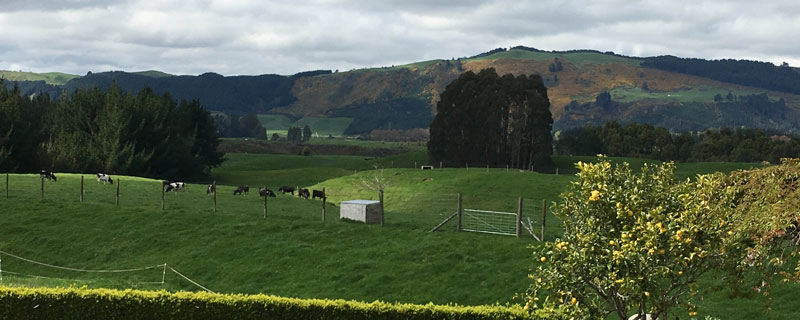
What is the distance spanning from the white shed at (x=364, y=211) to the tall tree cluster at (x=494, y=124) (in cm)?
6963

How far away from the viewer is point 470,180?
81.9m

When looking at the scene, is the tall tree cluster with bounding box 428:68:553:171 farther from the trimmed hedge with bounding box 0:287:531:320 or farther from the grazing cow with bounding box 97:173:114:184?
the trimmed hedge with bounding box 0:287:531:320

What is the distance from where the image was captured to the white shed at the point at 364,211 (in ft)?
172

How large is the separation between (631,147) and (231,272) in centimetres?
14127

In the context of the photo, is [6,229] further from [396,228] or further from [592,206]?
[592,206]

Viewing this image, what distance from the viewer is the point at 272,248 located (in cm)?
4709

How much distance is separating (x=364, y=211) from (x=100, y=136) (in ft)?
227

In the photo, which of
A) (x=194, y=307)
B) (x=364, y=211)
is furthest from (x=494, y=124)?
(x=194, y=307)

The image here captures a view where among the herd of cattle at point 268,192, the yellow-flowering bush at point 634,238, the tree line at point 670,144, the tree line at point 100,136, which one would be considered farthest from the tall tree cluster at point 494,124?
the yellow-flowering bush at point 634,238

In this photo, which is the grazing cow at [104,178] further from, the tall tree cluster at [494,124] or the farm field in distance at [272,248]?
the tall tree cluster at [494,124]

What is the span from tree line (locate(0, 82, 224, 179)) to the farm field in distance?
3498cm

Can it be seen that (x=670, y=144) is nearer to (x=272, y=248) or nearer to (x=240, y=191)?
(x=240, y=191)

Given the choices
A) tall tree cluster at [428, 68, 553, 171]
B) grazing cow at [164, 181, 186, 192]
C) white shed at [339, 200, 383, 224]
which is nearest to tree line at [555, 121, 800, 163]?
tall tree cluster at [428, 68, 553, 171]

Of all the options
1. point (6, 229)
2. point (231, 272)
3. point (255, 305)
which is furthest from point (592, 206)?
point (6, 229)
